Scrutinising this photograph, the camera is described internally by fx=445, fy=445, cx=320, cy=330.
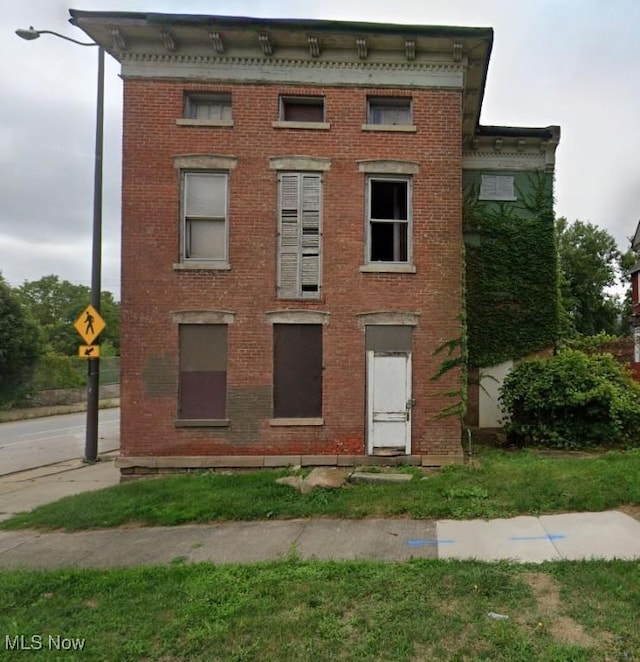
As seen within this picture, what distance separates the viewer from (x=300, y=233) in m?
9.09

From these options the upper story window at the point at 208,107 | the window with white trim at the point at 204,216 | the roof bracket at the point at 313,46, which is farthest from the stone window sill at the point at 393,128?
the window with white trim at the point at 204,216

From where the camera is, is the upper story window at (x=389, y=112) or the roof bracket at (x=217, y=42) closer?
the roof bracket at (x=217, y=42)

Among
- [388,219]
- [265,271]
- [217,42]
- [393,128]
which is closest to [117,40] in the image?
[217,42]

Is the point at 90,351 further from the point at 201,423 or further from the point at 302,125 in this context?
the point at 302,125

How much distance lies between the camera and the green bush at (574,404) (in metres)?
9.52

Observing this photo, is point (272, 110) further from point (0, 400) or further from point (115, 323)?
point (115, 323)

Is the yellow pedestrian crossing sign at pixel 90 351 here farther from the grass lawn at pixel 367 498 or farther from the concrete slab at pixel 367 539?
the concrete slab at pixel 367 539

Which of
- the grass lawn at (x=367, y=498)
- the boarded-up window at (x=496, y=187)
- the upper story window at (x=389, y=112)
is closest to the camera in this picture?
the grass lawn at (x=367, y=498)

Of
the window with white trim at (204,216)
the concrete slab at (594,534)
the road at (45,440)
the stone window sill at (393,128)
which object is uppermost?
the stone window sill at (393,128)

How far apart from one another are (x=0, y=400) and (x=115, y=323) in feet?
137

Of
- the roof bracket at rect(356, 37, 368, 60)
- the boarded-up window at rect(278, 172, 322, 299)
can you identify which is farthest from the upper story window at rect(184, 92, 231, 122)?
the roof bracket at rect(356, 37, 368, 60)

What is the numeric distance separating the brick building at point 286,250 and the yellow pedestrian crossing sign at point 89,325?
2.74 metres

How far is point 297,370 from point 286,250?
246 centimetres

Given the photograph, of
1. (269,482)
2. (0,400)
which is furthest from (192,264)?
(0,400)
